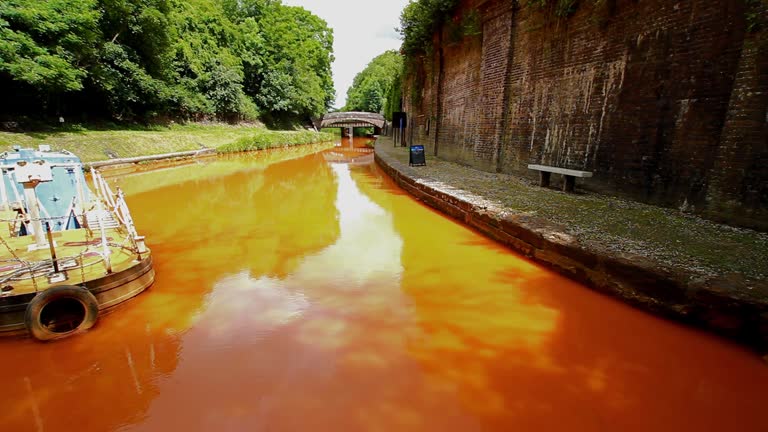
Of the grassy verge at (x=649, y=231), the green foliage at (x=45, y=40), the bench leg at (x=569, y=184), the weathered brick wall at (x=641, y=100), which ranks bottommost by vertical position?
the grassy verge at (x=649, y=231)

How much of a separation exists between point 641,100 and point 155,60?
2622cm

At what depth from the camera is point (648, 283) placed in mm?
3764

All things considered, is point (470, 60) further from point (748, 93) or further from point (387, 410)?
point (387, 410)

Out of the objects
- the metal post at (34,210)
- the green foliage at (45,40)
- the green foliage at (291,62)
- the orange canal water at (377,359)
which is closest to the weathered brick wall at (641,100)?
the orange canal water at (377,359)

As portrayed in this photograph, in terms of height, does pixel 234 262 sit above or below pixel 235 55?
below

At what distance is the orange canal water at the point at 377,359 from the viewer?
267 centimetres

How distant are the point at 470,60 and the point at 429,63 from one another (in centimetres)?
462

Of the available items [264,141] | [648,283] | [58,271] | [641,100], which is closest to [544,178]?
[641,100]

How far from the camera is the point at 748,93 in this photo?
4.63 m

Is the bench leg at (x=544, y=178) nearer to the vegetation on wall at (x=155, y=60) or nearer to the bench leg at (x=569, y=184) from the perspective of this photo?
the bench leg at (x=569, y=184)

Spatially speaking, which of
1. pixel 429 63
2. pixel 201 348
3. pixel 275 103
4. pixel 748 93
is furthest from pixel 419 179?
pixel 275 103

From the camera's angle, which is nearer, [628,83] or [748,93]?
[748,93]

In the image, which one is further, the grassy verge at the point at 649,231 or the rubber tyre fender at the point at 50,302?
the grassy verge at the point at 649,231

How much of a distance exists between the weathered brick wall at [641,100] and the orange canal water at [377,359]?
109 inches
